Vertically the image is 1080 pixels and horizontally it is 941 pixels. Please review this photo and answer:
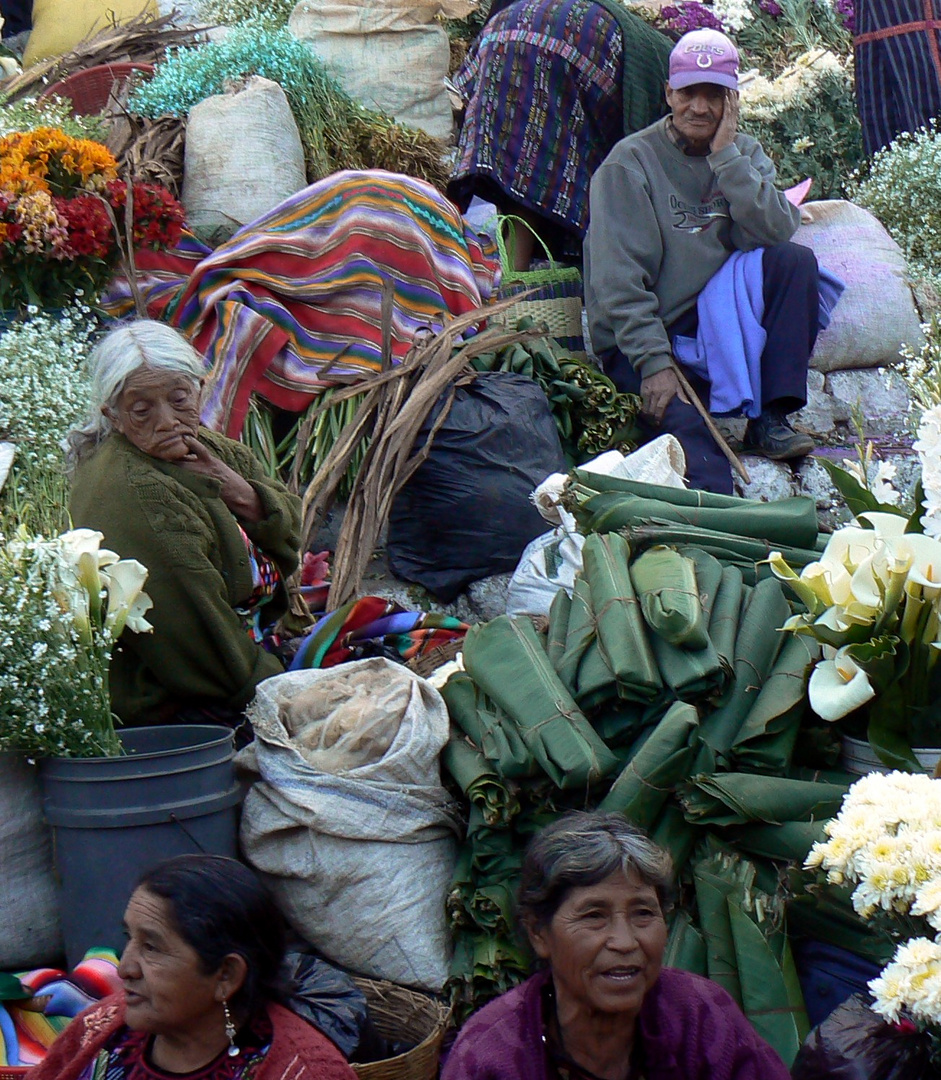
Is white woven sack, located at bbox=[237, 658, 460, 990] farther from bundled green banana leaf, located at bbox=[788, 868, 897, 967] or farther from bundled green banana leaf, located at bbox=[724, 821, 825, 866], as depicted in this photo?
bundled green banana leaf, located at bbox=[788, 868, 897, 967]

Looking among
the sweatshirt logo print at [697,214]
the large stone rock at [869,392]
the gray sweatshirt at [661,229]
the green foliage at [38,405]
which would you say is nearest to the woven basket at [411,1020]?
the green foliage at [38,405]

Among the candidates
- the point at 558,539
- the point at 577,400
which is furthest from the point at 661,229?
the point at 558,539

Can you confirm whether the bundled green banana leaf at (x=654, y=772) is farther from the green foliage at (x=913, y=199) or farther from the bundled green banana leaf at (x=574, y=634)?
the green foliage at (x=913, y=199)

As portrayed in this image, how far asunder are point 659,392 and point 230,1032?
3327 mm

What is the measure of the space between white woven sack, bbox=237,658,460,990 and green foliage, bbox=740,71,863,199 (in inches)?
226

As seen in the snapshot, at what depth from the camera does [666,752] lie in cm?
290

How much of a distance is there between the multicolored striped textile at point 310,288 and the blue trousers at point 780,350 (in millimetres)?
882

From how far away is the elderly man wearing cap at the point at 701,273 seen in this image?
5066mm

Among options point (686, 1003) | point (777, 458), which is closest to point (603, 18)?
point (777, 458)

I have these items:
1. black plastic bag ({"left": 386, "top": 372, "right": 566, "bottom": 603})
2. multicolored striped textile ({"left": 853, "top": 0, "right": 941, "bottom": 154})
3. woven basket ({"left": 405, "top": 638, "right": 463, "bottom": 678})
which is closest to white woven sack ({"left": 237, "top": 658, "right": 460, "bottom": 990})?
woven basket ({"left": 405, "top": 638, "right": 463, "bottom": 678})

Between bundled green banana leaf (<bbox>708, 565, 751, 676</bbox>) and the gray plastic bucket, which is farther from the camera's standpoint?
bundled green banana leaf (<bbox>708, 565, 751, 676</bbox>)

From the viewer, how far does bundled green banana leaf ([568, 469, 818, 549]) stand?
359 centimetres

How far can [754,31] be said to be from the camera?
977cm

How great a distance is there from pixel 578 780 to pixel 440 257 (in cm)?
294
